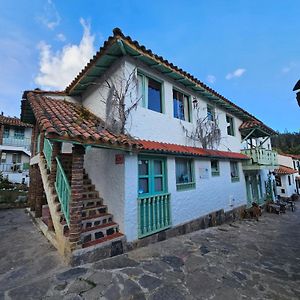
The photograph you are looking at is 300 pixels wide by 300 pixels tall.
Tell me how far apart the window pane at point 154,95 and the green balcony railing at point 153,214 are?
3.33 m

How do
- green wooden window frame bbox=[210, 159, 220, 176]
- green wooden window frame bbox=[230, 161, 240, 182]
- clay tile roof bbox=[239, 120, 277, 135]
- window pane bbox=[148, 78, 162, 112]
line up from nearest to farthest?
window pane bbox=[148, 78, 162, 112], green wooden window frame bbox=[210, 159, 220, 176], green wooden window frame bbox=[230, 161, 240, 182], clay tile roof bbox=[239, 120, 277, 135]

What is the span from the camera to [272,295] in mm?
3406

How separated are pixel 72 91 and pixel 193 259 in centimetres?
817

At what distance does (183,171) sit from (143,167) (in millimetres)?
2237

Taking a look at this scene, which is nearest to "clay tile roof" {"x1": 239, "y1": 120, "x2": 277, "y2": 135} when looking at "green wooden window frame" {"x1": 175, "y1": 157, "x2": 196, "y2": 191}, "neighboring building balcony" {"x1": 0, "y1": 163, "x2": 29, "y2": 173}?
"green wooden window frame" {"x1": 175, "y1": 157, "x2": 196, "y2": 191}

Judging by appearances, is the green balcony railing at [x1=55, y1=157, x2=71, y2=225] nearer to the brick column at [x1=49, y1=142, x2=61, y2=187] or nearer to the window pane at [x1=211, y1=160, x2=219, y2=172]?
the brick column at [x1=49, y1=142, x2=61, y2=187]

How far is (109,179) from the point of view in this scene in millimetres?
6000

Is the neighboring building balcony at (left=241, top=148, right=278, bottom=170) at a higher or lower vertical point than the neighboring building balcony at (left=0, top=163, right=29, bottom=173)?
lower

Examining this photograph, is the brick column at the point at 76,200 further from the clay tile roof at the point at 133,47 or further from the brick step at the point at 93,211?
the clay tile roof at the point at 133,47

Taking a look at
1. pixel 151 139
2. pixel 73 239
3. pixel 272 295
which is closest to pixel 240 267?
pixel 272 295

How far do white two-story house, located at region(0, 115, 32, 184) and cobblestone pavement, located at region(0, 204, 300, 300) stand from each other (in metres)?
20.2

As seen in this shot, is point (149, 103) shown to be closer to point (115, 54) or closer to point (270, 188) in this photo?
point (115, 54)

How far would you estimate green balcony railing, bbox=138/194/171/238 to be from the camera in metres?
5.72

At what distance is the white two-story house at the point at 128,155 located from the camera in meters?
4.84
